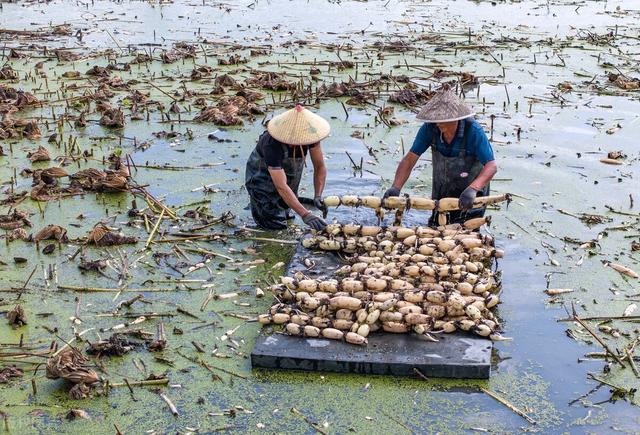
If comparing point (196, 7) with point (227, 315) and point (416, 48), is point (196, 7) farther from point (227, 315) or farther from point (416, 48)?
point (227, 315)

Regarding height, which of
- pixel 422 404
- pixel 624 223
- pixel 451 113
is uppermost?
pixel 451 113

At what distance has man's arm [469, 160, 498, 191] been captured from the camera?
5172 millimetres

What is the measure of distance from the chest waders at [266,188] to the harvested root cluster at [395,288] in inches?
25.8

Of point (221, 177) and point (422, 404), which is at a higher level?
point (221, 177)

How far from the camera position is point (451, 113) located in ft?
16.9

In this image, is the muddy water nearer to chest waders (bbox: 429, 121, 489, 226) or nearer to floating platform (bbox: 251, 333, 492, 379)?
floating platform (bbox: 251, 333, 492, 379)

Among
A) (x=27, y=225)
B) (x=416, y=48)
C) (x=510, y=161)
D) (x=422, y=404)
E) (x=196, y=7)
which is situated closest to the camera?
(x=422, y=404)

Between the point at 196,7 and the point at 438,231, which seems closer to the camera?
the point at 438,231

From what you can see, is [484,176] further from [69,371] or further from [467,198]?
[69,371]

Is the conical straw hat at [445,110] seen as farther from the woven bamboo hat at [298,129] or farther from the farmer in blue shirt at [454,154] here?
the woven bamboo hat at [298,129]

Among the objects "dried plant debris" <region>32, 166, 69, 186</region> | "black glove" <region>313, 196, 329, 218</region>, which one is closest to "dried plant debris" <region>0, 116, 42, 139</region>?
"dried plant debris" <region>32, 166, 69, 186</region>

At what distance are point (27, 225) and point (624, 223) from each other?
14.8ft

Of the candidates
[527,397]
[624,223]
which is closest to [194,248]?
[527,397]

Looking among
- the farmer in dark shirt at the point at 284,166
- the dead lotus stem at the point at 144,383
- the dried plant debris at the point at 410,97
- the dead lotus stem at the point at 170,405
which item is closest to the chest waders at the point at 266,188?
the farmer in dark shirt at the point at 284,166
